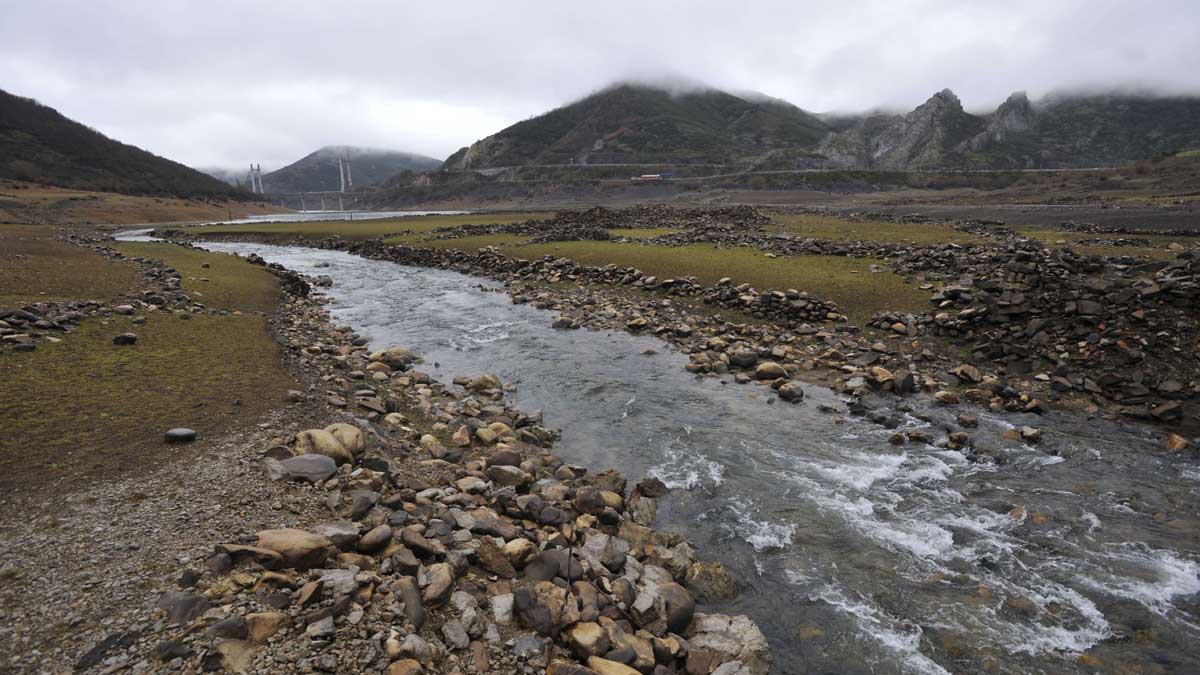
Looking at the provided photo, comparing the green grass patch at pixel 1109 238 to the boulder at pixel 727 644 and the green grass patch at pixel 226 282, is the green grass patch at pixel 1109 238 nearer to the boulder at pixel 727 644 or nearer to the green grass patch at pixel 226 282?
the boulder at pixel 727 644

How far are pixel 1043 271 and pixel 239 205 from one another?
212827mm

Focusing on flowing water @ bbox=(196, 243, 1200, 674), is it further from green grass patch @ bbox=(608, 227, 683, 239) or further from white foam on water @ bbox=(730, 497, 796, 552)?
green grass patch @ bbox=(608, 227, 683, 239)

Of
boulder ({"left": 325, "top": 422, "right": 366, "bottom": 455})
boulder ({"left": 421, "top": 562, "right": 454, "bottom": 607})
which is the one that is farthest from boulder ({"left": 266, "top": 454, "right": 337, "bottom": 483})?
boulder ({"left": 421, "top": 562, "right": 454, "bottom": 607})

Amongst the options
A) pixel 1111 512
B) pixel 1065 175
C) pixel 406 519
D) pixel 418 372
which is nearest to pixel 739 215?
pixel 418 372

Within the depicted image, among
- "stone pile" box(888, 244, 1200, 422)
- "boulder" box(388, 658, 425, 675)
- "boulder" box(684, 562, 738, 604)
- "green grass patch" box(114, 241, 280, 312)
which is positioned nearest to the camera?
"boulder" box(388, 658, 425, 675)

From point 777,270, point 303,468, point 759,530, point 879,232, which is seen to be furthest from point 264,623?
point 879,232

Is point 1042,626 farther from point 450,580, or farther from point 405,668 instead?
point 405,668

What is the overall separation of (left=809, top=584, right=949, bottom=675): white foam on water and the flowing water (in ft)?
0.08

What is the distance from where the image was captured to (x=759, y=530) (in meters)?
9.95

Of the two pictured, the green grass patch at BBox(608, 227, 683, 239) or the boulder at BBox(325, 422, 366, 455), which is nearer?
the boulder at BBox(325, 422, 366, 455)

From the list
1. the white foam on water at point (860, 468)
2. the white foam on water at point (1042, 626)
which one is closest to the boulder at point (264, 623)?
the white foam on water at point (1042, 626)

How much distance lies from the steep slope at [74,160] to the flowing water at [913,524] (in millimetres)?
180589

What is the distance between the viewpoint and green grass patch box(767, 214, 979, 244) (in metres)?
42.5

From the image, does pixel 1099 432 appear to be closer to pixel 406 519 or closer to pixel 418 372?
pixel 406 519
